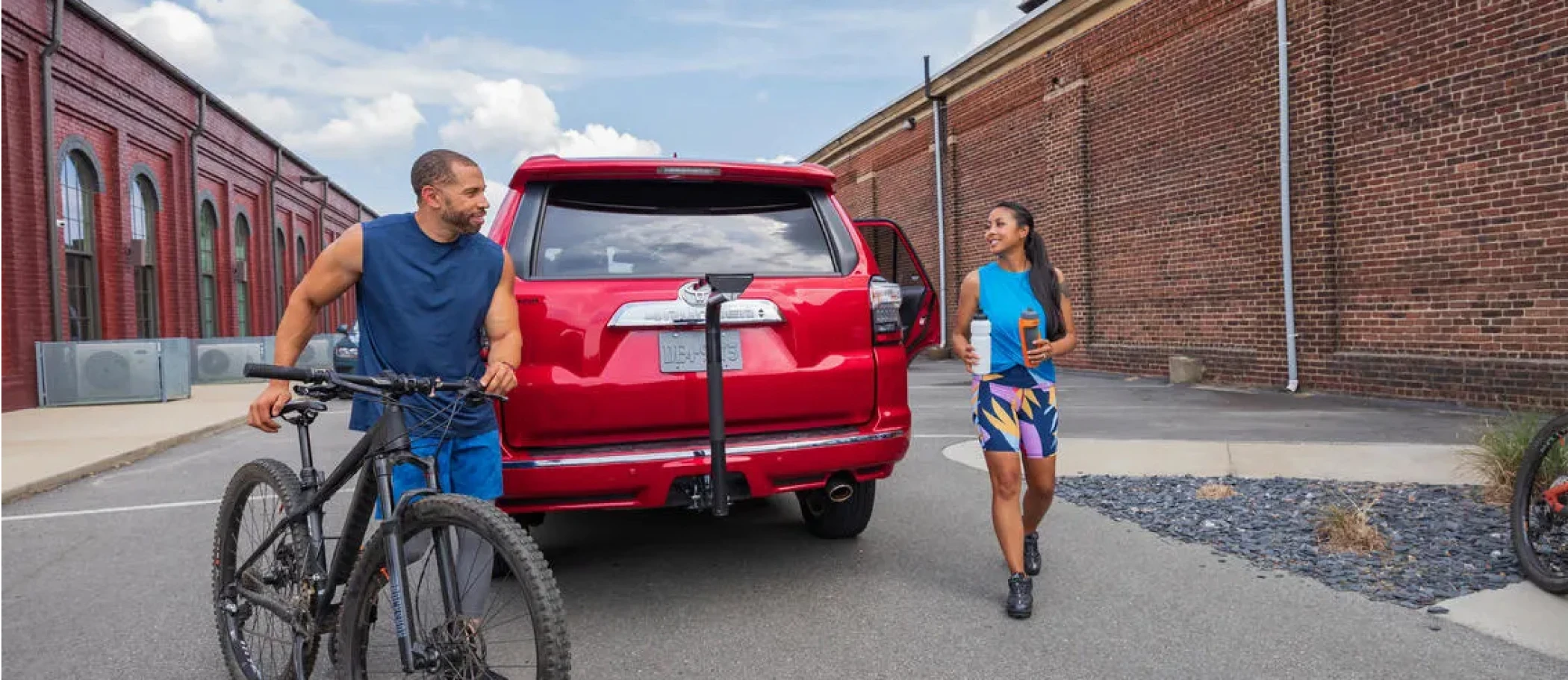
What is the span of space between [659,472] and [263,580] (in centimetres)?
137

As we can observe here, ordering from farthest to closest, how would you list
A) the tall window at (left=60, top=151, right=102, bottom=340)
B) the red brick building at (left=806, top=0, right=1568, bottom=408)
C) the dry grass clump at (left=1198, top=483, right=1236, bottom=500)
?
the tall window at (left=60, top=151, right=102, bottom=340) < the red brick building at (left=806, top=0, right=1568, bottom=408) < the dry grass clump at (left=1198, top=483, right=1236, bottom=500)

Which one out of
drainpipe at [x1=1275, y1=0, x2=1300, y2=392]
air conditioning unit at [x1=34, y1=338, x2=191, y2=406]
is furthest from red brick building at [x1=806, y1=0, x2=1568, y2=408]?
air conditioning unit at [x1=34, y1=338, x2=191, y2=406]

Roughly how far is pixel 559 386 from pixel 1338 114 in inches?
408

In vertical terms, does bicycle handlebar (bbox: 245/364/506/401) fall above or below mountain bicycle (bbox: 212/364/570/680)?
above

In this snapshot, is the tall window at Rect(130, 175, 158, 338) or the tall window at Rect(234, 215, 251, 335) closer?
the tall window at Rect(130, 175, 158, 338)

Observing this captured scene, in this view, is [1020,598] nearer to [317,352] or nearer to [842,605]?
[842,605]

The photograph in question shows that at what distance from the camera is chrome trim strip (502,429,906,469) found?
12.3ft

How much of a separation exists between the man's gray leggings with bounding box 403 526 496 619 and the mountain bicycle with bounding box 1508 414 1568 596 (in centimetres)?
393

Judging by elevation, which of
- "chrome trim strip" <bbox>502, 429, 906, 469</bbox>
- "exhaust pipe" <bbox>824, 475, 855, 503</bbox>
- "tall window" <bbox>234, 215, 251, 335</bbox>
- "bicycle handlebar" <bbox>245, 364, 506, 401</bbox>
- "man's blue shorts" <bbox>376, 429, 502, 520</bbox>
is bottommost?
"exhaust pipe" <bbox>824, 475, 855, 503</bbox>

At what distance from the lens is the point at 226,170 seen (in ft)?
87.9

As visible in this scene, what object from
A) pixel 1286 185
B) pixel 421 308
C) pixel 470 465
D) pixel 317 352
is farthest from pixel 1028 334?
pixel 317 352

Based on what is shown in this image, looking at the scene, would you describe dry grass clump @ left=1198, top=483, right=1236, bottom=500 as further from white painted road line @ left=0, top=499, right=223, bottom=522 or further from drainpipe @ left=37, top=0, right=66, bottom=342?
drainpipe @ left=37, top=0, right=66, bottom=342

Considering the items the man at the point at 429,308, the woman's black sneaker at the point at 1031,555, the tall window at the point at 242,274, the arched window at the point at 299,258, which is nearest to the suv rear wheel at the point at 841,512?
the woman's black sneaker at the point at 1031,555

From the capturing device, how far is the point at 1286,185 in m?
11.5
